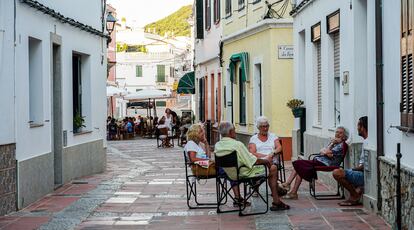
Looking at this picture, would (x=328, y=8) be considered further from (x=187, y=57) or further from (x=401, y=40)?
(x=187, y=57)

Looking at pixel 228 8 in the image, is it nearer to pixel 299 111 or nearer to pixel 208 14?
pixel 208 14

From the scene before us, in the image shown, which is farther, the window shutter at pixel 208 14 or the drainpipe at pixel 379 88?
the window shutter at pixel 208 14

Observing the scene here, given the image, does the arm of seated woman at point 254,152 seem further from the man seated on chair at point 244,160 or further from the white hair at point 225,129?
the white hair at point 225,129

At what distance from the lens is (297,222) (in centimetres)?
1086

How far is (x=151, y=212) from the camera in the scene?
12.2 metres

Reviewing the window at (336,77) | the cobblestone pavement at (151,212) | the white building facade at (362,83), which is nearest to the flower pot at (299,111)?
the white building facade at (362,83)

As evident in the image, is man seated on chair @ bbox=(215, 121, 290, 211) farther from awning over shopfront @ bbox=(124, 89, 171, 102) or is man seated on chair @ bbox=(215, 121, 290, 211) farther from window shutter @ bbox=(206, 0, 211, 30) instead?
awning over shopfront @ bbox=(124, 89, 171, 102)

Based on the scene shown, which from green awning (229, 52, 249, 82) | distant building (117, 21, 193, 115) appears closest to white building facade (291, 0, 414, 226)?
green awning (229, 52, 249, 82)

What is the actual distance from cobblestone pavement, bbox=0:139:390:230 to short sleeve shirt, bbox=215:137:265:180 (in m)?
0.60

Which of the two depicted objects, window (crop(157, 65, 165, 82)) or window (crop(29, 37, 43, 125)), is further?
window (crop(157, 65, 165, 82))

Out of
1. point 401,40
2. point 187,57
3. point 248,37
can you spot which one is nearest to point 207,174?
point 401,40

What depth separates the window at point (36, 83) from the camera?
14.4 metres

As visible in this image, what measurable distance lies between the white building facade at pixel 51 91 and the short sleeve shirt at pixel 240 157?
3128 mm

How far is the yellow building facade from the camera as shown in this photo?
70.3 feet
